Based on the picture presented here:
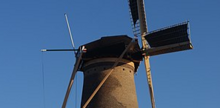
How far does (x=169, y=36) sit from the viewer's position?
2709 centimetres

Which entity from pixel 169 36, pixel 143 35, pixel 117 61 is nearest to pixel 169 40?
pixel 169 36

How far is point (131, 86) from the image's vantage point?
2736 centimetres

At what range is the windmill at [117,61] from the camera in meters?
26.1

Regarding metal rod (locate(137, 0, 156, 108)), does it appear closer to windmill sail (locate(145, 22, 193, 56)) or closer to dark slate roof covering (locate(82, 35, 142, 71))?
windmill sail (locate(145, 22, 193, 56))

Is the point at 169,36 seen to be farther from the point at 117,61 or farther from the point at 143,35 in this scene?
the point at 117,61

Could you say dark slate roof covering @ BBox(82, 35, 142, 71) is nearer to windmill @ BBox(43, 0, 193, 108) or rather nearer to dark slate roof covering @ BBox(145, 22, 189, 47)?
windmill @ BBox(43, 0, 193, 108)

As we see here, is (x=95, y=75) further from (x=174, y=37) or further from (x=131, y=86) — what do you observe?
(x=174, y=37)

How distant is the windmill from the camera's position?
26.1 meters

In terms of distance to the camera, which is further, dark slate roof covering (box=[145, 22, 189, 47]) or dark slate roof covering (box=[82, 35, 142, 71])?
A: dark slate roof covering (box=[82, 35, 142, 71])

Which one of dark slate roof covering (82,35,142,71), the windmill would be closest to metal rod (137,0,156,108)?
the windmill

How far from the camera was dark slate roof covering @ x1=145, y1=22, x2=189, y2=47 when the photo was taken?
87.1ft

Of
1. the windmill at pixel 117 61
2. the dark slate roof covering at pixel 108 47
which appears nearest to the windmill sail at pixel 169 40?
the windmill at pixel 117 61

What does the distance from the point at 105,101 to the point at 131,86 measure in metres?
2.72

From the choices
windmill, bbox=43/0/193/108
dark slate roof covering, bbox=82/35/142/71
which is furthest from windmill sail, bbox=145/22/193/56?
dark slate roof covering, bbox=82/35/142/71
